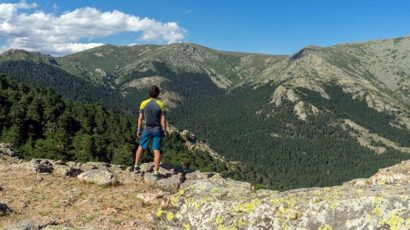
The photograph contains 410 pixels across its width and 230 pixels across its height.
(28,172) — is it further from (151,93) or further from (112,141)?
(112,141)

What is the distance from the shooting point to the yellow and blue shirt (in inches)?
836

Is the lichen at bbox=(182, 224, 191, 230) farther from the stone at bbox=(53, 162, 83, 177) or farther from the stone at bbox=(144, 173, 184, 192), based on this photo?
the stone at bbox=(53, 162, 83, 177)

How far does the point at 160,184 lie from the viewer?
2147cm

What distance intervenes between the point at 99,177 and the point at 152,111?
5311mm

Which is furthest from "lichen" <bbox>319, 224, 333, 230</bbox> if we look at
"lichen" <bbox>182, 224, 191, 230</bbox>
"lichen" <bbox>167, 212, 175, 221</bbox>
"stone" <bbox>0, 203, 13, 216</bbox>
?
"stone" <bbox>0, 203, 13, 216</bbox>

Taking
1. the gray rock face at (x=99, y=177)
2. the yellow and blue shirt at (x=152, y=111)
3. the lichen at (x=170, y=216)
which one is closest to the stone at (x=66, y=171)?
the gray rock face at (x=99, y=177)

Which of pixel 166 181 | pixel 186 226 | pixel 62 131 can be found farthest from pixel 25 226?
pixel 62 131

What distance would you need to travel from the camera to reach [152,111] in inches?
837

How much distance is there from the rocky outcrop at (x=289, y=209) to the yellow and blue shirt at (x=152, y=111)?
20.9 feet

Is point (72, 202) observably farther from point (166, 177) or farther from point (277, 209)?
point (277, 209)

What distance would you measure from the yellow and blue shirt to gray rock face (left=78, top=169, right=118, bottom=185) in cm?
394

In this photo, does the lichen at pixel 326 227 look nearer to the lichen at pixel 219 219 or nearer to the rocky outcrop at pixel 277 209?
the rocky outcrop at pixel 277 209

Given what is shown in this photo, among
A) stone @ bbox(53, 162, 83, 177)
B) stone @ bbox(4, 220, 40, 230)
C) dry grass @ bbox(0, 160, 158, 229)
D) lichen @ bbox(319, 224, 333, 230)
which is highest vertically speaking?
lichen @ bbox(319, 224, 333, 230)

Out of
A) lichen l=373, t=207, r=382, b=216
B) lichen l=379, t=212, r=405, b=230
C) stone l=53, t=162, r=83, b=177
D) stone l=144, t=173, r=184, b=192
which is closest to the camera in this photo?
lichen l=379, t=212, r=405, b=230
